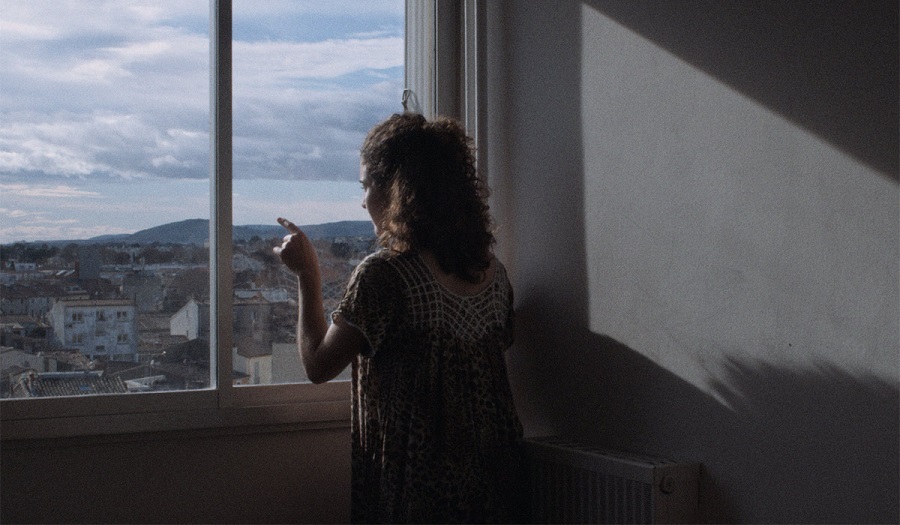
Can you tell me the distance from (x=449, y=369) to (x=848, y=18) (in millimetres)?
1150

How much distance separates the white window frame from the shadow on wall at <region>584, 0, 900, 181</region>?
87 cm

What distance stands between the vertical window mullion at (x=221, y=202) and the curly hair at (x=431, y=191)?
0.40 m

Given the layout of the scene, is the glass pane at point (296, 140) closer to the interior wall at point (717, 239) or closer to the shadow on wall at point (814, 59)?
the interior wall at point (717, 239)

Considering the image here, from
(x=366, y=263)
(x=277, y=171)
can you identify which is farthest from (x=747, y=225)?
(x=277, y=171)

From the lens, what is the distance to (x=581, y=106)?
237 centimetres

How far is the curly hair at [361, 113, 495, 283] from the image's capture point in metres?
2.19

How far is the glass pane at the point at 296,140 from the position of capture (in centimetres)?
247

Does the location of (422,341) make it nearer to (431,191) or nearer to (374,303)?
(374,303)

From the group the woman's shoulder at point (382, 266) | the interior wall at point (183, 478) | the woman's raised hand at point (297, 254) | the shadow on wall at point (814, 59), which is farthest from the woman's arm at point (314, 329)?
the shadow on wall at point (814, 59)

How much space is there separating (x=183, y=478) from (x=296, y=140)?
0.99m

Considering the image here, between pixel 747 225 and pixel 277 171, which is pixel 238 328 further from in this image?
pixel 747 225

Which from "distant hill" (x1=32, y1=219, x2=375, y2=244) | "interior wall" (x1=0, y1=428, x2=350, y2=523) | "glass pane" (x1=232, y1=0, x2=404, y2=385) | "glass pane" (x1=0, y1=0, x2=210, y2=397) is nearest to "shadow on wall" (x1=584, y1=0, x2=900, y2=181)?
"glass pane" (x1=232, y1=0, x2=404, y2=385)

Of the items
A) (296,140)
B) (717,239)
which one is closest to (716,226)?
(717,239)

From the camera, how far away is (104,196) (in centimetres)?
232
